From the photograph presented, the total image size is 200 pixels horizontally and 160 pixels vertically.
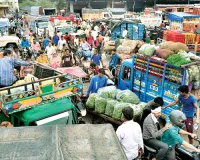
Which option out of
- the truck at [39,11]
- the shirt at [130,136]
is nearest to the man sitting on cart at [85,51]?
the shirt at [130,136]

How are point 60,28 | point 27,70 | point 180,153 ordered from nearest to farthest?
point 180,153 → point 27,70 → point 60,28

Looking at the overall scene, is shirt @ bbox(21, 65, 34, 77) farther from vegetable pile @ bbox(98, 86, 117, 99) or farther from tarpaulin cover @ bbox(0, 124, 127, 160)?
tarpaulin cover @ bbox(0, 124, 127, 160)

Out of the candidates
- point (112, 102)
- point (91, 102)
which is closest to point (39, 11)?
point (91, 102)

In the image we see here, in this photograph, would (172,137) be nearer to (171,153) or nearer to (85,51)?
(171,153)

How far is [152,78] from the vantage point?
8.11 meters

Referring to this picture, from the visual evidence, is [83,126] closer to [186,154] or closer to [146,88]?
[186,154]

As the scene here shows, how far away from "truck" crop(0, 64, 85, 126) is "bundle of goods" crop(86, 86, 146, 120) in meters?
0.88

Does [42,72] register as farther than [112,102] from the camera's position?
Yes

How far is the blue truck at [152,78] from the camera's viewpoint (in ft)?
Result: 24.1

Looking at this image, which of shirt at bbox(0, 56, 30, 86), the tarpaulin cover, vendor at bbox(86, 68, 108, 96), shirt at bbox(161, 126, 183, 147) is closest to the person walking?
shirt at bbox(161, 126, 183, 147)

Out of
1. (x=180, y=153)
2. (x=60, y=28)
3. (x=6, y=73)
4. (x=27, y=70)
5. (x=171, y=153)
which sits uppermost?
(x=60, y=28)

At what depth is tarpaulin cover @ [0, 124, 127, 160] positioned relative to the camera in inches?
103

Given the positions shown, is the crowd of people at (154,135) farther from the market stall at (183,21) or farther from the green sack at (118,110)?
the market stall at (183,21)

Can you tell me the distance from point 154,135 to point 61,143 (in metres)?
2.72
